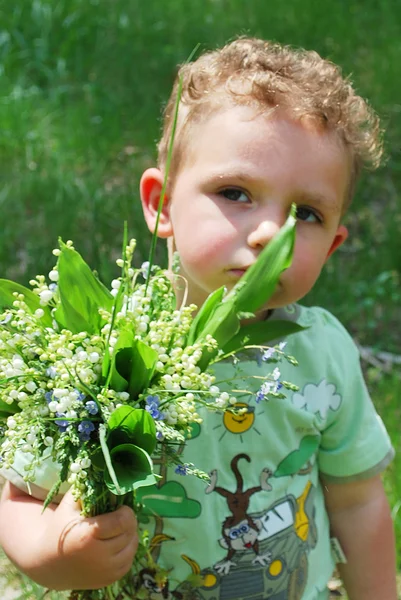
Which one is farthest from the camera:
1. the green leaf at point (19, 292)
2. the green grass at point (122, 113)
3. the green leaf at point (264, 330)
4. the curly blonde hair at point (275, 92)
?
the green grass at point (122, 113)

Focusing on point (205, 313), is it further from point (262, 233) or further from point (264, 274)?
point (262, 233)

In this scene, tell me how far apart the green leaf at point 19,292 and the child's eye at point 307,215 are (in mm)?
595

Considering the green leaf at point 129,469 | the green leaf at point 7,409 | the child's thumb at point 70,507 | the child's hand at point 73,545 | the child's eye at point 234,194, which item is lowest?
the child's hand at point 73,545

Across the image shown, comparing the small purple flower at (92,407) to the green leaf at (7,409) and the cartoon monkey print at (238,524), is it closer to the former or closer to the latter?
the green leaf at (7,409)

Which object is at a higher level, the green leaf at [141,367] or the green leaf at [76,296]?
the green leaf at [76,296]

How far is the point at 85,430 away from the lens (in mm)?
1336

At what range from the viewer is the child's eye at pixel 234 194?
1761mm

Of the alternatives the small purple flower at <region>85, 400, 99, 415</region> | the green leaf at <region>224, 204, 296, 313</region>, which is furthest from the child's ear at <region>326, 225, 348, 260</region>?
the small purple flower at <region>85, 400, 99, 415</region>

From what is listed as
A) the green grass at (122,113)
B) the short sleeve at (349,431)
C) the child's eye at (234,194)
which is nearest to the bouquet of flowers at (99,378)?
the child's eye at (234,194)

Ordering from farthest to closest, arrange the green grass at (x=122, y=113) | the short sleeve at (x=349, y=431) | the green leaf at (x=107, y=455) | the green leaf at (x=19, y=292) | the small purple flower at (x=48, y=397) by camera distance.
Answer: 1. the green grass at (x=122, y=113)
2. the short sleeve at (x=349, y=431)
3. the green leaf at (x=19, y=292)
4. the small purple flower at (x=48, y=397)
5. the green leaf at (x=107, y=455)

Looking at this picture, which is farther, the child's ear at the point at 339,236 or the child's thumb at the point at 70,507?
the child's ear at the point at 339,236

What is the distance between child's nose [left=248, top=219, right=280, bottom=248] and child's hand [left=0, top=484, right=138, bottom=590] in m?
0.55

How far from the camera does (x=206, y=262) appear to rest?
1.73 metres

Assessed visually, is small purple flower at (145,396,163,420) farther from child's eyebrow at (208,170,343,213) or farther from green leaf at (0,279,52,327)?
child's eyebrow at (208,170,343,213)
